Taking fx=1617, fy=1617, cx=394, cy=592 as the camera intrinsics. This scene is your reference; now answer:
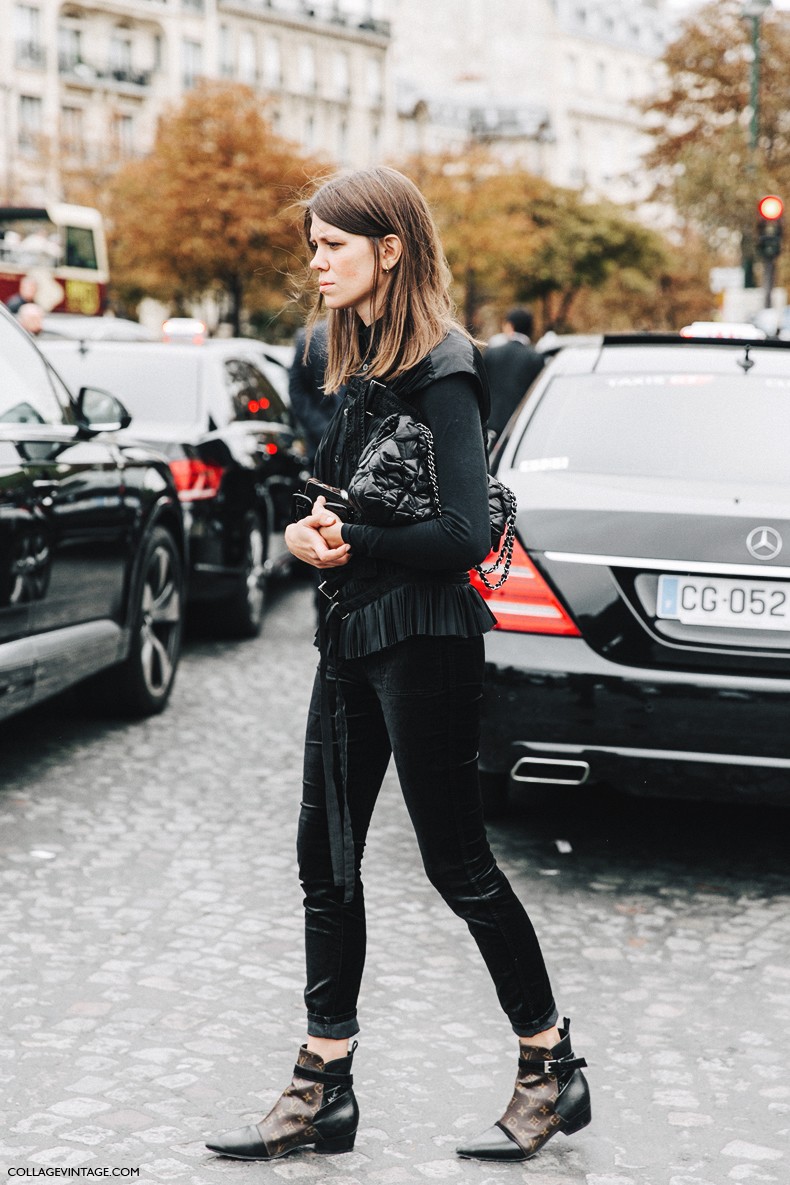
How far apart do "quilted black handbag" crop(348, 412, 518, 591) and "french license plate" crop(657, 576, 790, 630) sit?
5.86 ft

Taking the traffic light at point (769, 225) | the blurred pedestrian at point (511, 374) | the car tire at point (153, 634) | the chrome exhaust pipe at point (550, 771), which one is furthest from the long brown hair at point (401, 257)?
the traffic light at point (769, 225)

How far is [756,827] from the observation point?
569 centimetres

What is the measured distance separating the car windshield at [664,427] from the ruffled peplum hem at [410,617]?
212cm

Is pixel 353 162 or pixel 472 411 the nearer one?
pixel 472 411

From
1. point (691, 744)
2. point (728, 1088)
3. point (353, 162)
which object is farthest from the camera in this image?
point (353, 162)

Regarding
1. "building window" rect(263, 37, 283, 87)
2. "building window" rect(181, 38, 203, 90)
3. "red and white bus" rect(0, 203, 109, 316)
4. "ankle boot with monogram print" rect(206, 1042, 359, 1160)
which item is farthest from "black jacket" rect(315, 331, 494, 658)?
"building window" rect(263, 37, 283, 87)

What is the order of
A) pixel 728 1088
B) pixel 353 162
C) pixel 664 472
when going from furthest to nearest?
pixel 353 162, pixel 664 472, pixel 728 1088

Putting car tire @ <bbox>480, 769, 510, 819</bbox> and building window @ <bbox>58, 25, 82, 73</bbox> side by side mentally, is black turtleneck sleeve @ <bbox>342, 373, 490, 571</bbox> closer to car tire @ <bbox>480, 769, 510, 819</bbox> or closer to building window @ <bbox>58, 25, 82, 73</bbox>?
car tire @ <bbox>480, 769, 510, 819</bbox>

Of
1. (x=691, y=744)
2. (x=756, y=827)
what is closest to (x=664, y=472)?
(x=691, y=744)

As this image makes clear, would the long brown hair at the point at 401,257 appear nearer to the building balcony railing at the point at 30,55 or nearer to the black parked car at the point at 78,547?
the black parked car at the point at 78,547

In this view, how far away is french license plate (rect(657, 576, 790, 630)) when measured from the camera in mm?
4531

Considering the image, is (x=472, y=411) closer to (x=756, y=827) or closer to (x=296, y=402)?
(x=756, y=827)

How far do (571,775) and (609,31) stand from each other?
104359 mm

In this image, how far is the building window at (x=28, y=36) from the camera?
6391 cm
